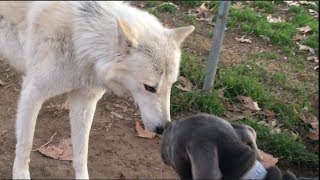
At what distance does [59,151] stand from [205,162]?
1.96 meters

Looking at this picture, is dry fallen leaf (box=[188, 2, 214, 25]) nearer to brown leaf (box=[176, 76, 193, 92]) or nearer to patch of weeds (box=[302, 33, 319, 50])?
patch of weeds (box=[302, 33, 319, 50])

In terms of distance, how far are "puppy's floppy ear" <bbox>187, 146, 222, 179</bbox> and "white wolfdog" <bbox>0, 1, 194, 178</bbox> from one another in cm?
65

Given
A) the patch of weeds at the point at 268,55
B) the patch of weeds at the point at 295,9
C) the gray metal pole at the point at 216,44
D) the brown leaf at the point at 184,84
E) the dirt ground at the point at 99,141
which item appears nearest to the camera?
the dirt ground at the point at 99,141

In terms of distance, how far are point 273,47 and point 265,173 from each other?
362 cm

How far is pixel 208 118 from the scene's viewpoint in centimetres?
331

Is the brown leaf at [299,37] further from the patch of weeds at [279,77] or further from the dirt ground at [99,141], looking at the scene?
the dirt ground at [99,141]

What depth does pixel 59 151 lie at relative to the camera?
4.42m

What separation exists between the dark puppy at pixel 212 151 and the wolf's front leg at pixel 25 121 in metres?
1.01

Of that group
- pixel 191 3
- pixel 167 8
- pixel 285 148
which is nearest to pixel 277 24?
pixel 191 3

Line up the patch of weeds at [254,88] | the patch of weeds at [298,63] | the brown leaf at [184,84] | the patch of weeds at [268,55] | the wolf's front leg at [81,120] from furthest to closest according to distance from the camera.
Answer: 1. the patch of weeds at [268,55]
2. the patch of weeds at [298,63]
3. the brown leaf at [184,84]
4. the patch of weeds at [254,88]
5. the wolf's front leg at [81,120]

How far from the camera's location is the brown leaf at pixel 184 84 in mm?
5167

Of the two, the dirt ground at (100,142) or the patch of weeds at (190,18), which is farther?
the patch of weeds at (190,18)

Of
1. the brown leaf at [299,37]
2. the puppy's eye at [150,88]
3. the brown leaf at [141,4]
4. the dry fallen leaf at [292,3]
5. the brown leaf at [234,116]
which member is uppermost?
the puppy's eye at [150,88]

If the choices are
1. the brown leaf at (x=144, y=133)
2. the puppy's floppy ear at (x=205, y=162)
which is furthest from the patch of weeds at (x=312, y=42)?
the puppy's floppy ear at (x=205, y=162)
